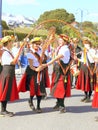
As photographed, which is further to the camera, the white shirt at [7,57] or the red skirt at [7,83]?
the red skirt at [7,83]

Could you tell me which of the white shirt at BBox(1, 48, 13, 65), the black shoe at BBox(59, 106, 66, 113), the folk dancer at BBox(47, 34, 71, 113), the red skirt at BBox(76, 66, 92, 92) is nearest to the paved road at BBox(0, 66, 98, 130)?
the black shoe at BBox(59, 106, 66, 113)

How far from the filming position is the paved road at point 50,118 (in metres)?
7.09

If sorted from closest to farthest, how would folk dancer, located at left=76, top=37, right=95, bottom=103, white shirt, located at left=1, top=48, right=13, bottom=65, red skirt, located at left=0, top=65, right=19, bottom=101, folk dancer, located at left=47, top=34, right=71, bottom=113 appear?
white shirt, located at left=1, top=48, right=13, bottom=65 → red skirt, located at left=0, top=65, right=19, bottom=101 → folk dancer, located at left=47, top=34, right=71, bottom=113 → folk dancer, located at left=76, top=37, right=95, bottom=103

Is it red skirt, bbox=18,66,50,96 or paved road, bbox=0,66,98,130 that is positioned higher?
red skirt, bbox=18,66,50,96

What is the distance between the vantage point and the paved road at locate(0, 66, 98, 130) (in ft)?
23.3

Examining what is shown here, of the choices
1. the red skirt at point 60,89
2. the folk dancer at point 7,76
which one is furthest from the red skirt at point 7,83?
the red skirt at point 60,89

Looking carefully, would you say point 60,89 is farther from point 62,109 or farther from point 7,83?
point 7,83

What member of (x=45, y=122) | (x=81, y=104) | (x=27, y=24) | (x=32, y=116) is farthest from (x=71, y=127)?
(x=27, y=24)

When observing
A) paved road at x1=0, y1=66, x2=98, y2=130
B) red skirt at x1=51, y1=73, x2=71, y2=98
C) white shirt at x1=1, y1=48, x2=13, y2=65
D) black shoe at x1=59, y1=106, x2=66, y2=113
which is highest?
white shirt at x1=1, y1=48, x2=13, y2=65

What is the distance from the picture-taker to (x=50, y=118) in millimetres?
7820

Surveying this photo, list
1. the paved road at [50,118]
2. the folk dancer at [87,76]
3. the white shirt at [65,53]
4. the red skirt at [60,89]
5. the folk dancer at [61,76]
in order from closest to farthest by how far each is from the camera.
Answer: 1. the paved road at [50,118]
2. the white shirt at [65,53]
3. the folk dancer at [61,76]
4. the red skirt at [60,89]
5. the folk dancer at [87,76]

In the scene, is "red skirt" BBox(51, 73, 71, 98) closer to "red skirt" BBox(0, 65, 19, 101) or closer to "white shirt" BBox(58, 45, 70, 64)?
"white shirt" BBox(58, 45, 70, 64)

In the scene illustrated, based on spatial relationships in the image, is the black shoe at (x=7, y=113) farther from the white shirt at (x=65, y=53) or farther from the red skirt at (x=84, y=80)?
the red skirt at (x=84, y=80)

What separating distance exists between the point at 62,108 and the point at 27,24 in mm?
64768
